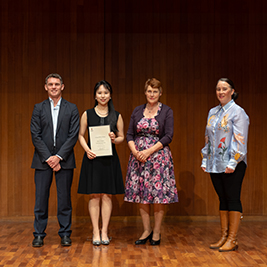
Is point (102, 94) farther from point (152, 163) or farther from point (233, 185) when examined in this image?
point (233, 185)

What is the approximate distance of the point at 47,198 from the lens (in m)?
3.76

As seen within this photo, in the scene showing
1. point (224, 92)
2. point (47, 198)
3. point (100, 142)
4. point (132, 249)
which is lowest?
point (132, 249)

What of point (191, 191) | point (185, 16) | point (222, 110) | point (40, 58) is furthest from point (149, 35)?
point (191, 191)

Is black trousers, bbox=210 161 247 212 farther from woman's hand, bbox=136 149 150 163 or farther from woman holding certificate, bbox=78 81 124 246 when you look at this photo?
woman holding certificate, bbox=78 81 124 246

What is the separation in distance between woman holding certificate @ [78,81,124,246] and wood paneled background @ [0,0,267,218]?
1.13 m

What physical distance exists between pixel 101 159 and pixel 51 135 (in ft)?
1.84

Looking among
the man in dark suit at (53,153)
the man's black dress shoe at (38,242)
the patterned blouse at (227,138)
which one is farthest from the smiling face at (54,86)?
the patterned blouse at (227,138)

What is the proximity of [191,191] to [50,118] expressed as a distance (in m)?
2.23

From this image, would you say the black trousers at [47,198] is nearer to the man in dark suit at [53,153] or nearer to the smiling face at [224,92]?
the man in dark suit at [53,153]

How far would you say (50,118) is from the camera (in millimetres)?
3756

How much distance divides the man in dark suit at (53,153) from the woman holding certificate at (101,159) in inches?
6.0

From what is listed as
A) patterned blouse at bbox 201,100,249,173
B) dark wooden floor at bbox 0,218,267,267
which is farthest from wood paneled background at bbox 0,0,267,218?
patterned blouse at bbox 201,100,249,173

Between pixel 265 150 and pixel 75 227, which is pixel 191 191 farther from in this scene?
pixel 75 227

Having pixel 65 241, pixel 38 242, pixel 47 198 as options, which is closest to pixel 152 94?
pixel 47 198
